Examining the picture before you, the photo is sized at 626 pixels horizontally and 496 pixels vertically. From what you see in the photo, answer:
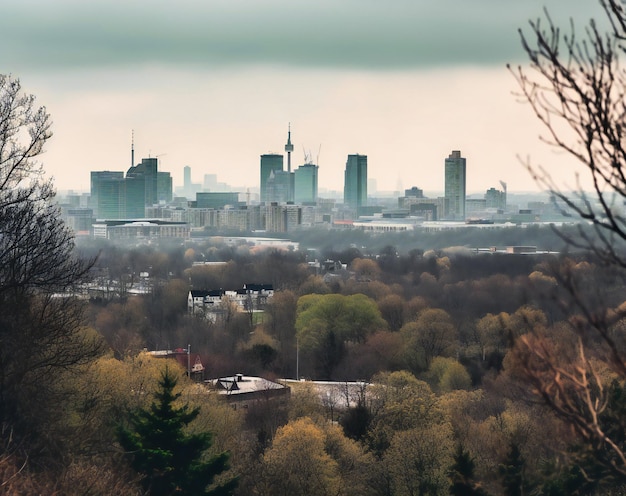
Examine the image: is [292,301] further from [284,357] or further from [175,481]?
[175,481]

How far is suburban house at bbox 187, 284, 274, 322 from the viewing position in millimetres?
57003

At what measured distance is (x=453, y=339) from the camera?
41.8 m

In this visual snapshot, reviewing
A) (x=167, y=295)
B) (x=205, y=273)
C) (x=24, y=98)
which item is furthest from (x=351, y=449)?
(x=205, y=273)

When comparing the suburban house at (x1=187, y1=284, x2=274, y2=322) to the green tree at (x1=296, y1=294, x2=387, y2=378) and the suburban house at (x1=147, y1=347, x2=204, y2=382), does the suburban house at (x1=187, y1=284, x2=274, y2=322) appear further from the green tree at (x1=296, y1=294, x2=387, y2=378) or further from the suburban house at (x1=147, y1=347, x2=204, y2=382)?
the suburban house at (x1=147, y1=347, x2=204, y2=382)

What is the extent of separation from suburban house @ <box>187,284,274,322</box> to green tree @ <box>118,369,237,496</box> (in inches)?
1432

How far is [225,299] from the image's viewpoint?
59188 millimetres

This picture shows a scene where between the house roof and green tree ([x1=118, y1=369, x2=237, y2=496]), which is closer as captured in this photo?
green tree ([x1=118, y1=369, x2=237, y2=496])

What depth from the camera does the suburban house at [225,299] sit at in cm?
5700

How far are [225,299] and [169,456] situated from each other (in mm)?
43041

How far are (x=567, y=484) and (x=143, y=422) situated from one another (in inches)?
241

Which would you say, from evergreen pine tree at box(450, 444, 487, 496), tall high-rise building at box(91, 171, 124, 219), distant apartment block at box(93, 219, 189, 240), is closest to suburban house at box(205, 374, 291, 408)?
evergreen pine tree at box(450, 444, 487, 496)

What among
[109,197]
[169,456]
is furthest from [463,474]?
[109,197]

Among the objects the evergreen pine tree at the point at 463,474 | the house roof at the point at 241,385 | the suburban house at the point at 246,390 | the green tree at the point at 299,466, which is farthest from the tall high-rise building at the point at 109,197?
the evergreen pine tree at the point at 463,474

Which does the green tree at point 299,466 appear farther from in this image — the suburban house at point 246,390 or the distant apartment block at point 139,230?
the distant apartment block at point 139,230
